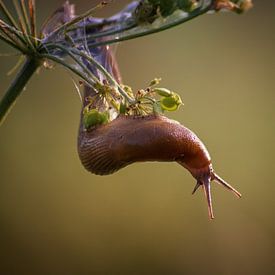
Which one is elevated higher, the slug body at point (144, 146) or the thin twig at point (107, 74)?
the thin twig at point (107, 74)

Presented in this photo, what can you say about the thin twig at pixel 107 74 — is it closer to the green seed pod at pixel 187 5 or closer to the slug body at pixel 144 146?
the slug body at pixel 144 146

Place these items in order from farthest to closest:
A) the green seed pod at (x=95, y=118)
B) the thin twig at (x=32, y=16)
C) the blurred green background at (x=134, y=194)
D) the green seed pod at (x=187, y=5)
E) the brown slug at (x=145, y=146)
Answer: the blurred green background at (x=134, y=194), the thin twig at (x=32, y=16), the green seed pod at (x=187, y=5), the green seed pod at (x=95, y=118), the brown slug at (x=145, y=146)

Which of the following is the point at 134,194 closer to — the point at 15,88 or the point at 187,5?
the point at 15,88

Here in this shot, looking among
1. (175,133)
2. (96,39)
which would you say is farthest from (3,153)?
(175,133)

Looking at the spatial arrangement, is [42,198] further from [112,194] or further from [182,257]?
[182,257]

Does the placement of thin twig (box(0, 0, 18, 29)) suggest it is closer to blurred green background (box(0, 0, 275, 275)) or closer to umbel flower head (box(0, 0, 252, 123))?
umbel flower head (box(0, 0, 252, 123))

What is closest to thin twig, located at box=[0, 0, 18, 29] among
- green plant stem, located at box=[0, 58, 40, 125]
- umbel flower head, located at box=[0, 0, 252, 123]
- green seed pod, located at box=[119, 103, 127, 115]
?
umbel flower head, located at box=[0, 0, 252, 123]

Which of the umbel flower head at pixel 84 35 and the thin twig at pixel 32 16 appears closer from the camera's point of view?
the umbel flower head at pixel 84 35

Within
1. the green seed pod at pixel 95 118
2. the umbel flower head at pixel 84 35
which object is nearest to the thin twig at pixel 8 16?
the umbel flower head at pixel 84 35
